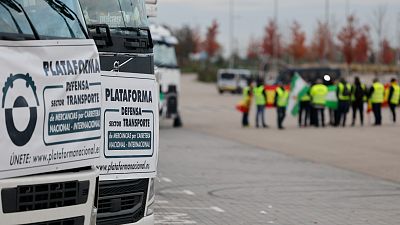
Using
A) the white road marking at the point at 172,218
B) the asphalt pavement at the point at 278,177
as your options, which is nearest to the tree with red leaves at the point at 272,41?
the asphalt pavement at the point at 278,177

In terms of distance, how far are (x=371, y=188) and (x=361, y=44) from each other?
6844 cm

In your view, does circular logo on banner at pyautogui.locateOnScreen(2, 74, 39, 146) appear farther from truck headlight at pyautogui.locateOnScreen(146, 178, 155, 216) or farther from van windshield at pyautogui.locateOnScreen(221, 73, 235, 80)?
van windshield at pyautogui.locateOnScreen(221, 73, 235, 80)

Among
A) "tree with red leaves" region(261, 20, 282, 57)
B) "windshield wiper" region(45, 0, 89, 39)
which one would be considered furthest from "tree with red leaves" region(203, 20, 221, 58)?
"windshield wiper" region(45, 0, 89, 39)

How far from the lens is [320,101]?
3322cm

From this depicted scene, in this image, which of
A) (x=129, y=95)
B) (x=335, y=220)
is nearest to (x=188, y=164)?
(x=335, y=220)

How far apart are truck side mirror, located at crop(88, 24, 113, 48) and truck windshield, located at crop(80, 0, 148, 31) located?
139mm

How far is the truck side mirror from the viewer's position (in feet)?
29.3

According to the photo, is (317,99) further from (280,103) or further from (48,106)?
(48,106)

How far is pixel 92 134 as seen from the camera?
7930 millimetres

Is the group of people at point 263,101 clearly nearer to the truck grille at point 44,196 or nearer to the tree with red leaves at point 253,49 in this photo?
the truck grille at point 44,196

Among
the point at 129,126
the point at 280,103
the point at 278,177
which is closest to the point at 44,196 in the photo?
the point at 129,126

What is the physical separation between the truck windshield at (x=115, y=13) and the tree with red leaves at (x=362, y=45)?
2961 inches

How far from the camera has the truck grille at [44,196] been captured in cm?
719

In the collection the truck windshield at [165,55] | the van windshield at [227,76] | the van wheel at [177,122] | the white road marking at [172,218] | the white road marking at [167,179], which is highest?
the truck windshield at [165,55]
